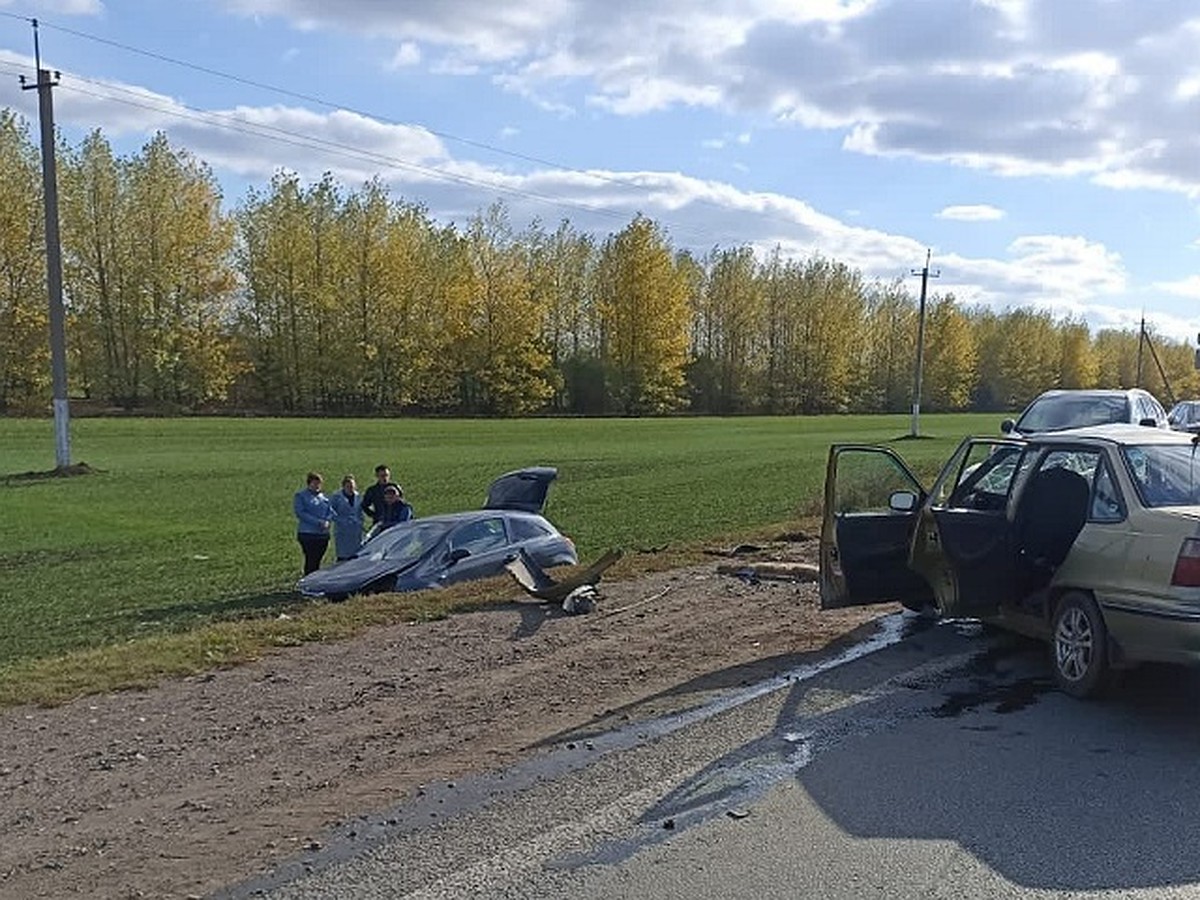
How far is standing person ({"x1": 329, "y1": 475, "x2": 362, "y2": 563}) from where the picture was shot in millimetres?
15445

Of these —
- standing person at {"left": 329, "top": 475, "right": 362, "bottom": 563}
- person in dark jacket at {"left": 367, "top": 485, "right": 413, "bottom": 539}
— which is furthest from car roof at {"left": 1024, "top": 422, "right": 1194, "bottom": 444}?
standing person at {"left": 329, "top": 475, "right": 362, "bottom": 563}

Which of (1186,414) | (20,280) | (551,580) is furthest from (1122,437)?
(20,280)

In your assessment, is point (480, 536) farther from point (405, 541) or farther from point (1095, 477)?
point (1095, 477)

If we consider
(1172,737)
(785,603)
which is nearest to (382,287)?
(785,603)

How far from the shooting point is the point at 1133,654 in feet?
22.1

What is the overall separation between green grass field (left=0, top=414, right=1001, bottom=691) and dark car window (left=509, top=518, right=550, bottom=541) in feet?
8.89

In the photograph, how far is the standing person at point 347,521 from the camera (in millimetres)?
15445

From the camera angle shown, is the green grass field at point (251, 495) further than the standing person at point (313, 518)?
No

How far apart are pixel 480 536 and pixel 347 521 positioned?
2.48m

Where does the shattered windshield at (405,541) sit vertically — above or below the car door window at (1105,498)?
below

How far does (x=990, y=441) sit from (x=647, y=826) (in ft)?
16.0

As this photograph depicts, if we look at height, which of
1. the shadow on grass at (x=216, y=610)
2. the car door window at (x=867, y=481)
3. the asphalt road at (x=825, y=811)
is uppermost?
the car door window at (x=867, y=481)

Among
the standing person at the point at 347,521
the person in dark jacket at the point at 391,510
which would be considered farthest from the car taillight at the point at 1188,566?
the standing person at the point at 347,521

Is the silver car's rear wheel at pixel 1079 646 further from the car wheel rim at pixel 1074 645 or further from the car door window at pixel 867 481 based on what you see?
the car door window at pixel 867 481
